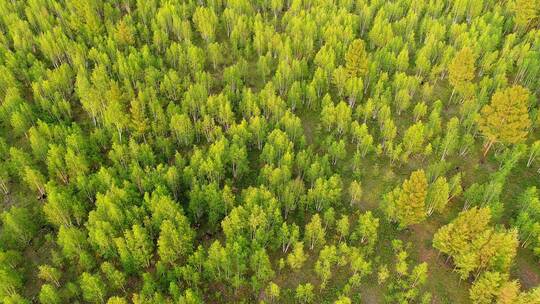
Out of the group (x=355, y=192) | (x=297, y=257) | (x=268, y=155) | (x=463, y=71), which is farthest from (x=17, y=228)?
(x=463, y=71)

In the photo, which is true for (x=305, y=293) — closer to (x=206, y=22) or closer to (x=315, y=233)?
(x=315, y=233)

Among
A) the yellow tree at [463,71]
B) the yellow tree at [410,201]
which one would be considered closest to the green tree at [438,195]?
the yellow tree at [410,201]

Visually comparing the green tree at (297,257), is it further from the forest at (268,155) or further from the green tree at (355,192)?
the green tree at (355,192)

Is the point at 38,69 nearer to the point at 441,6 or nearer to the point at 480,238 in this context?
the point at 480,238

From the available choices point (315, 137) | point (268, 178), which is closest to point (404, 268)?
point (268, 178)

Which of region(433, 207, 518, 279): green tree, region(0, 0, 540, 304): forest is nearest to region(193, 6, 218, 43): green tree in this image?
region(0, 0, 540, 304): forest
